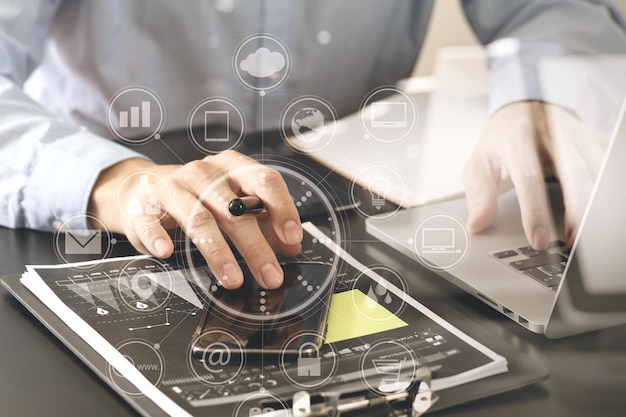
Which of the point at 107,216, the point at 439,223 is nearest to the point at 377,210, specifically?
the point at 439,223

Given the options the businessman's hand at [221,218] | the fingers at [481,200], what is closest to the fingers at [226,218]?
the businessman's hand at [221,218]

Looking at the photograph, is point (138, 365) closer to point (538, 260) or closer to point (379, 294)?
point (379, 294)

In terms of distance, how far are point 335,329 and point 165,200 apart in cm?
12

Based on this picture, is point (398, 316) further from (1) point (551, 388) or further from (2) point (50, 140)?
(2) point (50, 140)

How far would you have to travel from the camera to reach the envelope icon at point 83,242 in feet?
1.25

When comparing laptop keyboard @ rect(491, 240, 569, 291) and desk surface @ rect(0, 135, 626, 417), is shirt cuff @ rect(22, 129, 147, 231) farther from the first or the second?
laptop keyboard @ rect(491, 240, 569, 291)

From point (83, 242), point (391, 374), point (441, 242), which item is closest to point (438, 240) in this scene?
point (441, 242)

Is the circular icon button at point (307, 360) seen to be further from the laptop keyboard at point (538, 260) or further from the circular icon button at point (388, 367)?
the laptop keyboard at point (538, 260)

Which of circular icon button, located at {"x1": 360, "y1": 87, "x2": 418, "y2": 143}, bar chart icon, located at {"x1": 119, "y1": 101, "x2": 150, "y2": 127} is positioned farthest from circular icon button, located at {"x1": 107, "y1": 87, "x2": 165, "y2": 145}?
circular icon button, located at {"x1": 360, "y1": 87, "x2": 418, "y2": 143}

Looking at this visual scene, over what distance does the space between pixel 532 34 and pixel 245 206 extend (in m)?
0.27

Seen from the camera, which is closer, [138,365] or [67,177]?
[138,365]

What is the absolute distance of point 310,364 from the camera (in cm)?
32

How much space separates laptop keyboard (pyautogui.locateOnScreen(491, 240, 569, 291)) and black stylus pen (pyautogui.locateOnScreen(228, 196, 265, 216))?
15cm

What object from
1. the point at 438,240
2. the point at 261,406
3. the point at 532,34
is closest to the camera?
the point at 261,406
